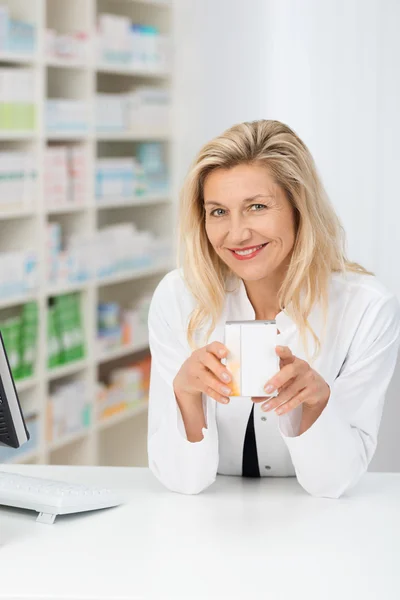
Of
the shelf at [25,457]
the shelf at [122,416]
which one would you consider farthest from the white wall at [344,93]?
the shelf at [122,416]

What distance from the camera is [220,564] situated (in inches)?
54.4

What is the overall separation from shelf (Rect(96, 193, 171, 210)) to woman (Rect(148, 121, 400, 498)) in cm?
219

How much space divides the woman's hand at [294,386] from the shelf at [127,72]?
2771 mm

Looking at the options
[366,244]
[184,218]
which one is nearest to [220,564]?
[184,218]

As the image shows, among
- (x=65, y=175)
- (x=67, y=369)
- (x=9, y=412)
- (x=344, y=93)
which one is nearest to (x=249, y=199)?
(x=9, y=412)

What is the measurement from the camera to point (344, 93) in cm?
298

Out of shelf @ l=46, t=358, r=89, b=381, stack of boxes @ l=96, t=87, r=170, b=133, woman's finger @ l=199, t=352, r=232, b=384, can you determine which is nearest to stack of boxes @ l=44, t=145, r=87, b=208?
stack of boxes @ l=96, t=87, r=170, b=133

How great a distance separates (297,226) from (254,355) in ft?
2.00

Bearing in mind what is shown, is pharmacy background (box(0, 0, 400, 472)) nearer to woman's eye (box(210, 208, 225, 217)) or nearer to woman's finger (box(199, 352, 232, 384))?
woman's eye (box(210, 208, 225, 217))

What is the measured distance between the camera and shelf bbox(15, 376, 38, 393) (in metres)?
3.67

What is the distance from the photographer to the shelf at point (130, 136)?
13.6 feet

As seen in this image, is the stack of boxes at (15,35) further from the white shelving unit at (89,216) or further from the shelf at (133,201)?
the shelf at (133,201)

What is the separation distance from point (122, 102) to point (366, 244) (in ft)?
5.96

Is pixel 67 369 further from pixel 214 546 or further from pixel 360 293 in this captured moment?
pixel 214 546
